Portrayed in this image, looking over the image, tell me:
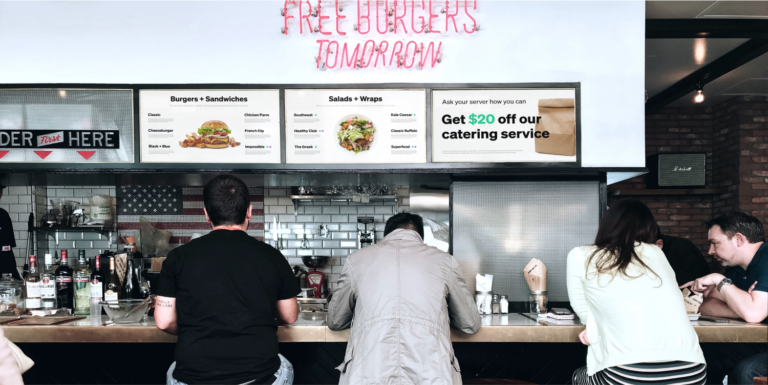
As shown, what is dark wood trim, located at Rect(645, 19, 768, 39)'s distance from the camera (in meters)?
4.01

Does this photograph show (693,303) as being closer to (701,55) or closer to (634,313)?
(634,313)

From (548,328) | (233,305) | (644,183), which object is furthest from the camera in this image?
(644,183)

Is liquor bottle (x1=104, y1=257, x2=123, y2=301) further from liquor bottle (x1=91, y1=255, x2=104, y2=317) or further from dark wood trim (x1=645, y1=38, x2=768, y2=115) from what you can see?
dark wood trim (x1=645, y1=38, x2=768, y2=115)

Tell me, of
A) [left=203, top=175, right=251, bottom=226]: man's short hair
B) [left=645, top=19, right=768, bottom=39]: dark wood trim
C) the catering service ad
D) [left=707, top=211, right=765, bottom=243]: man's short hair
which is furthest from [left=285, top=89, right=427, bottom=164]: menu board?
[left=645, top=19, right=768, bottom=39]: dark wood trim

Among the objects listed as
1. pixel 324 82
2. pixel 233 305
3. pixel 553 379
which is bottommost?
pixel 553 379

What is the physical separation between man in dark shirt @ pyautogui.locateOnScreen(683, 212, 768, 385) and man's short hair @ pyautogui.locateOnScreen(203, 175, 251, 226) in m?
2.39

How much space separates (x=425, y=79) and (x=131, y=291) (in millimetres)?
2262

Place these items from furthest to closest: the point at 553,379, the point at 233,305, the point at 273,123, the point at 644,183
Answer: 1. the point at 644,183
2. the point at 273,123
3. the point at 553,379
4. the point at 233,305

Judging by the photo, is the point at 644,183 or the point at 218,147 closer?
the point at 218,147

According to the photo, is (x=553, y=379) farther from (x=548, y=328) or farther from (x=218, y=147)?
(x=218, y=147)

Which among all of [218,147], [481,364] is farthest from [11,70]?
[481,364]

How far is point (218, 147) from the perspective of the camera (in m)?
3.26

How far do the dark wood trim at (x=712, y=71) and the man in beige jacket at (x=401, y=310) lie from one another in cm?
386

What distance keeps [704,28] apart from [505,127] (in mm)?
2025
